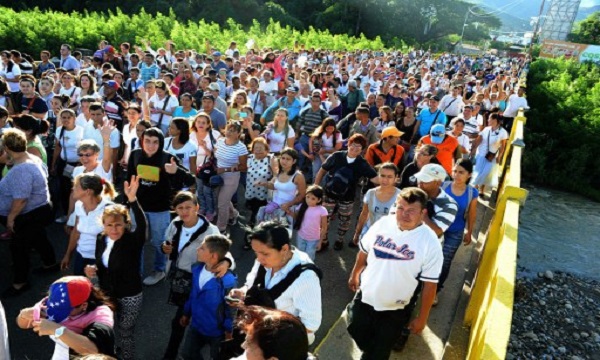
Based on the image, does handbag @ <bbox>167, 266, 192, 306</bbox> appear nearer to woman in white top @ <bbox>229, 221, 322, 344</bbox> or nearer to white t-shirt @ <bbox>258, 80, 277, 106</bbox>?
woman in white top @ <bbox>229, 221, 322, 344</bbox>

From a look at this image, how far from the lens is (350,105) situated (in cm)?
1104

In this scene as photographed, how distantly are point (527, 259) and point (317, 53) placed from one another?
14.1 metres

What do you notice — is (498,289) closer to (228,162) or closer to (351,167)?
(351,167)

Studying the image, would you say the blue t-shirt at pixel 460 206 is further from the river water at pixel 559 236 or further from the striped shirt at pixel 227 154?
the river water at pixel 559 236

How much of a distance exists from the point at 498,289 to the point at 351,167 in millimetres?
3041

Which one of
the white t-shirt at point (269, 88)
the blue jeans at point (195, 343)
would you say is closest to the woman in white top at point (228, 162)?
the blue jeans at point (195, 343)

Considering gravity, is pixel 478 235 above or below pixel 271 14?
below

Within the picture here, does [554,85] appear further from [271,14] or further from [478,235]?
[271,14]

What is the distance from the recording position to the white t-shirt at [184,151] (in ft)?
18.2

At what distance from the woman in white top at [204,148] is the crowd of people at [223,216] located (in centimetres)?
2

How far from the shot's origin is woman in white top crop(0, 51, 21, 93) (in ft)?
31.5

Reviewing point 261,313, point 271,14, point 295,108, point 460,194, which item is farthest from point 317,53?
point 271,14

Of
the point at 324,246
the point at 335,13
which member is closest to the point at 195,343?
the point at 324,246

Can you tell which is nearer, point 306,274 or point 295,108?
point 306,274
